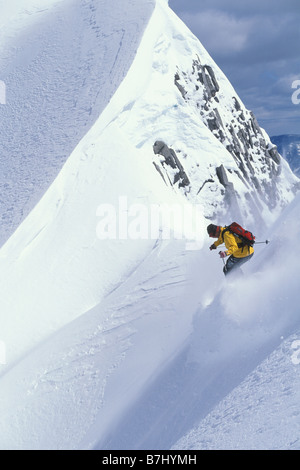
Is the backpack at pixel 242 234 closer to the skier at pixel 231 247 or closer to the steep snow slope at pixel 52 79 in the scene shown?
the skier at pixel 231 247

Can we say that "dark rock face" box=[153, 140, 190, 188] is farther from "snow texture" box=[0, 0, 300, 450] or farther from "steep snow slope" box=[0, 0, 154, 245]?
"steep snow slope" box=[0, 0, 154, 245]

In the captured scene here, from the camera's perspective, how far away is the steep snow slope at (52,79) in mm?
23984

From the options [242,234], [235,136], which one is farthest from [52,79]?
[242,234]

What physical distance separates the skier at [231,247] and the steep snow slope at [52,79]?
13.4 metres

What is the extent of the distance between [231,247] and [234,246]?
7 centimetres

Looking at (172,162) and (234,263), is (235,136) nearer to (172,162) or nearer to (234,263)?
(172,162)

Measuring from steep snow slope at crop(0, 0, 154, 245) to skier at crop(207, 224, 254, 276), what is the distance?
1337cm

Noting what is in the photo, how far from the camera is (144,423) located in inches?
Result: 322

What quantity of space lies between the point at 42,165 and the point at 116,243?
7979mm
